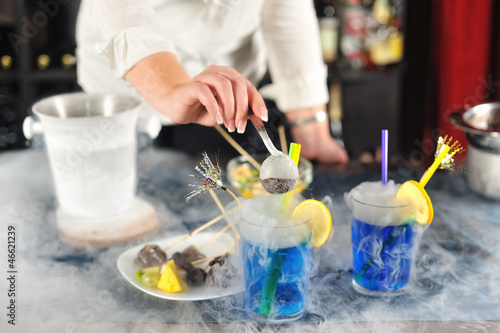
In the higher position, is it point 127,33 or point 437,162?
point 127,33

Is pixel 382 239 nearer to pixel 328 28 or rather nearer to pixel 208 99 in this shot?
pixel 208 99

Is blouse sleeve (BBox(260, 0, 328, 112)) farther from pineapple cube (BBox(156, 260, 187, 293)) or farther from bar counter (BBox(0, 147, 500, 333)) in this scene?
pineapple cube (BBox(156, 260, 187, 293))

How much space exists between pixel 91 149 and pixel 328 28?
1.98 metres

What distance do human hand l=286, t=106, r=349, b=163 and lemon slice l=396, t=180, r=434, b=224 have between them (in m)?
0.76

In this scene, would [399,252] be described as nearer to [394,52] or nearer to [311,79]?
[311,79]

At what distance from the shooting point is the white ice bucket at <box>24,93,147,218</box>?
1.13 meters

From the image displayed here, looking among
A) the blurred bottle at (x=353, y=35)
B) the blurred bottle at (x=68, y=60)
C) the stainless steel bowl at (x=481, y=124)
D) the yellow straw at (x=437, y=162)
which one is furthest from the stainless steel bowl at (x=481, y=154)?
the blurred bottle at (x=68, y=60)

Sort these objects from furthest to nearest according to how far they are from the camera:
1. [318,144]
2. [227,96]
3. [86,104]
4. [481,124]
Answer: [318,144]
[481,124]
[86,104]
[227,96]

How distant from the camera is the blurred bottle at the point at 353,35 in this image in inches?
113

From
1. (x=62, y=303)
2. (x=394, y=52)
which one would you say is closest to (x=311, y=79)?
(x=62, y=303)

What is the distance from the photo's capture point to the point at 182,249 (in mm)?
1102

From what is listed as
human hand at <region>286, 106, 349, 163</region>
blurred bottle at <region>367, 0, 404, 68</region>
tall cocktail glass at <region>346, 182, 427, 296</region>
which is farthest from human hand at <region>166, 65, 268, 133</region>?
blurred bottle at <region>367, 0, 404, 68</region>

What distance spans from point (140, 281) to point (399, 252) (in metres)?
0.45

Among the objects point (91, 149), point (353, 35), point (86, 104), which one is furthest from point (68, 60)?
point (91, 149)
